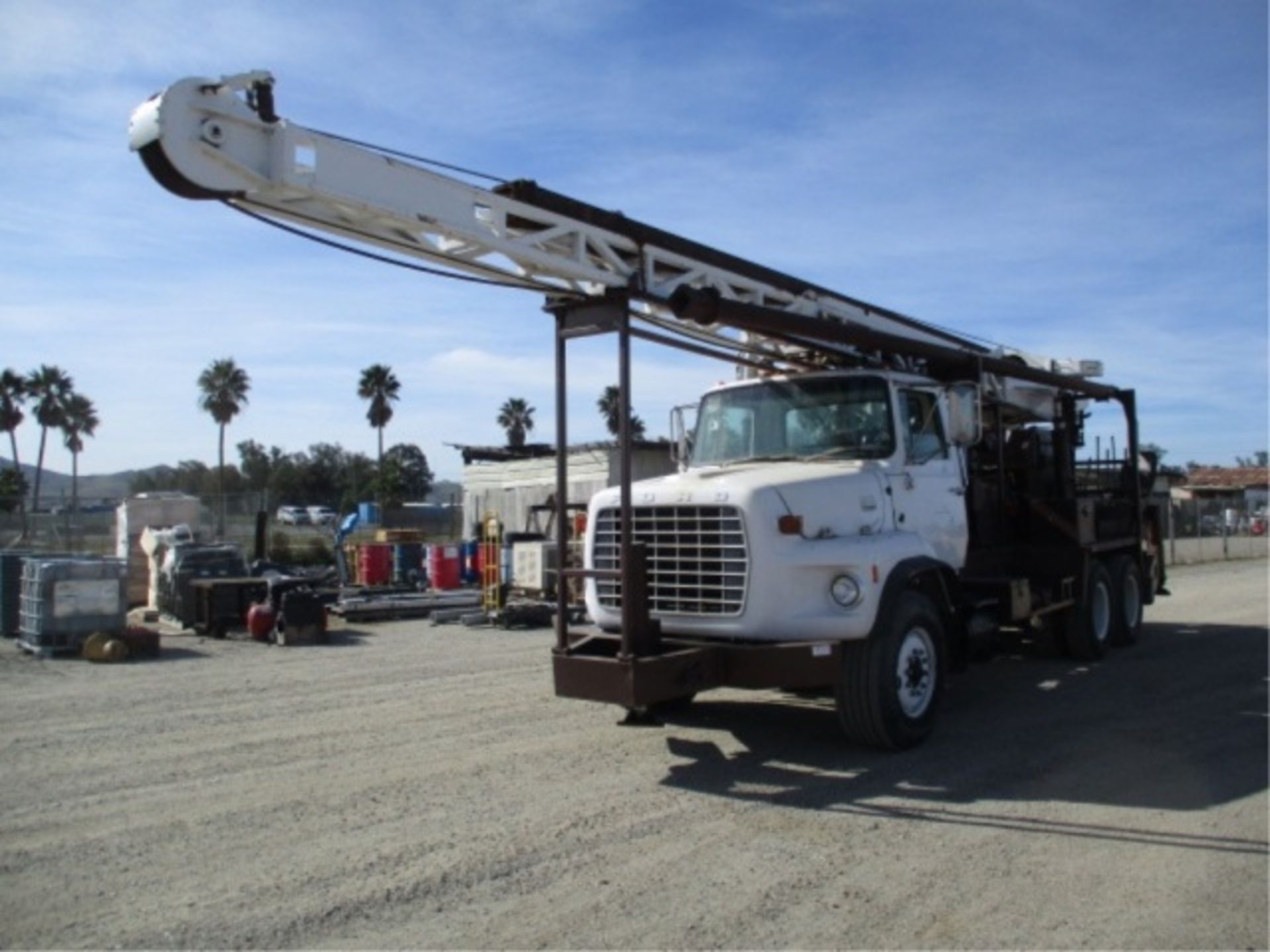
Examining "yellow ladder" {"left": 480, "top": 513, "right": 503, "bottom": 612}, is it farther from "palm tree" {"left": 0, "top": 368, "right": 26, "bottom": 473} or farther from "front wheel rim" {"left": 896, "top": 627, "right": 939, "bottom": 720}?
"palm tree" {"left": 0, "top": 368, "right": 26, "bottom": 473}

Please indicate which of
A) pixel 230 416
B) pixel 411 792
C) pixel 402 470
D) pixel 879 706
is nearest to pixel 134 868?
pixel 411 792

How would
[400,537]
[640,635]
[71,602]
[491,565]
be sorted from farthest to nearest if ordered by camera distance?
[400,537], [491,565], [71,602], [640,635]

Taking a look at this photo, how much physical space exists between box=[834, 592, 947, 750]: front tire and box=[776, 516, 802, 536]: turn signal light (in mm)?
849

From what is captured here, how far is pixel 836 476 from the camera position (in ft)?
25.3

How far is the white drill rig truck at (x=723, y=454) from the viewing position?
6270 millimetres

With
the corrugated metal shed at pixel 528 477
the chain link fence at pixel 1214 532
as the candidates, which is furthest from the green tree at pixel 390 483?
the chain link fence at pixel 1214 532

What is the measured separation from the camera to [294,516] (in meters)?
63.5

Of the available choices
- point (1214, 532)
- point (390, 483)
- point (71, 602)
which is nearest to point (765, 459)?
point (71, 602)

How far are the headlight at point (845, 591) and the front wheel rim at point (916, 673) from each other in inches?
23.0

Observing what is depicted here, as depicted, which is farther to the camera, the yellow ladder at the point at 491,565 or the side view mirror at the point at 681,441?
the yellow ladder at the point at 491,565

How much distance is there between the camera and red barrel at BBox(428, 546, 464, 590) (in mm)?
23797

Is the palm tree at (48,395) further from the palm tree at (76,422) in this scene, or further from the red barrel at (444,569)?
the red barrel at (444,569)

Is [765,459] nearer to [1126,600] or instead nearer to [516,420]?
[1126,600]

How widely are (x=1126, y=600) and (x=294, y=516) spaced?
56.9 m
